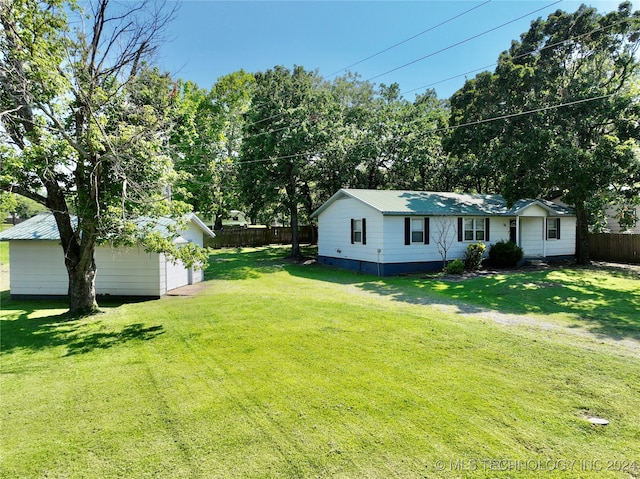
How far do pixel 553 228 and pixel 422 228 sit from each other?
857cm

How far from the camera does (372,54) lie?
54.2 feet

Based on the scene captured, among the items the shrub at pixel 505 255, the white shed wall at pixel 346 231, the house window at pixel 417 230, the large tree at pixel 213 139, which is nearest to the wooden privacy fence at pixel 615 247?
the shrub at pixel 505 255

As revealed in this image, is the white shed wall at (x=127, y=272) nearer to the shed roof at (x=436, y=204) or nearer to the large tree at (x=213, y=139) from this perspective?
the shed roof at (x=436, y=204)

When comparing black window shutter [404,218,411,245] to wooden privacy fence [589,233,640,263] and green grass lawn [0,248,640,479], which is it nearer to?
green grass lawn [0,248,640,479]

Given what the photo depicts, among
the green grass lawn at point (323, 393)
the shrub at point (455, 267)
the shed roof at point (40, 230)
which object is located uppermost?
the shed roof at point (40, 230)

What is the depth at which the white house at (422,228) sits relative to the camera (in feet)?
52.2

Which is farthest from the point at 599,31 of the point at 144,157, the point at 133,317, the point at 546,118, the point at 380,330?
the point at 133,317

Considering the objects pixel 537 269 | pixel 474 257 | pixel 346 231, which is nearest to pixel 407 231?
pixel 474 257

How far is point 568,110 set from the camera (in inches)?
632

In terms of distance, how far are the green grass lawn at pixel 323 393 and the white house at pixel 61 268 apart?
8.03ft

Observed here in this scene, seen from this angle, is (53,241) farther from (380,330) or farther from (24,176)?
(380,330)

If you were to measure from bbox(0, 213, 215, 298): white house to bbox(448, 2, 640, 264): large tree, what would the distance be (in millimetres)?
14679

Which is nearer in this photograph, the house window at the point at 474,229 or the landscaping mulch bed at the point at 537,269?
the landscaping mulch bed at the point at 537,269

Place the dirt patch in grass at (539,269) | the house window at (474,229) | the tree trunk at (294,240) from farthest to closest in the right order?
the tree trunk at (294,240)
the house window at (474,229)
the dirt patch in grass at (539,269)
